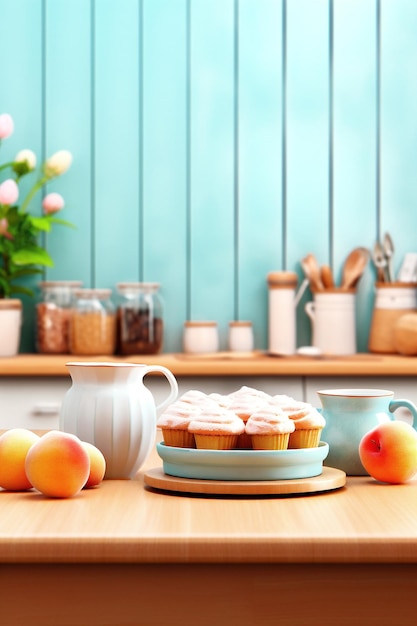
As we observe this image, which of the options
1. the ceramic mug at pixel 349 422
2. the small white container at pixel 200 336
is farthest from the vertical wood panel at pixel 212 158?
the ceramic mug at pixel 349 422

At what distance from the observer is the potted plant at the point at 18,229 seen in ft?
9.90

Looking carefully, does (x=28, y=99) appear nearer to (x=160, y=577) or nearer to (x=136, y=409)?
(x=136, y=409)

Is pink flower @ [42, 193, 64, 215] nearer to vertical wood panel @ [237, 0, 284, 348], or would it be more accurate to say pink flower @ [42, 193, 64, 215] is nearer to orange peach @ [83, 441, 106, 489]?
vertical wood panel @ [237, 0, 284, 348]

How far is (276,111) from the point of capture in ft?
10.9

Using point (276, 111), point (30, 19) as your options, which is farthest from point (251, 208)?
point (30, 19)

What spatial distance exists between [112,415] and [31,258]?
191cm

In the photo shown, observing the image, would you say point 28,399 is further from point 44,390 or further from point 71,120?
point 71,120

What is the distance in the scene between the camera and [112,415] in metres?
1.25

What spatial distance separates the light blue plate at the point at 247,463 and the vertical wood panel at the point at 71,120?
2160mm

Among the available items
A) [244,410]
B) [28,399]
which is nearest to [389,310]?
[28,399]

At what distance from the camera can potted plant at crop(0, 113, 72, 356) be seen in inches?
119

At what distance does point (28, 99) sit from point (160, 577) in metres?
2.63

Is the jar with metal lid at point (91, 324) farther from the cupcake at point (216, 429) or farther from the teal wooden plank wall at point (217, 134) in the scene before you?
the cupcake at point (216, 429)

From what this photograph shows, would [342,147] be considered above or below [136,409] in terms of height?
above
